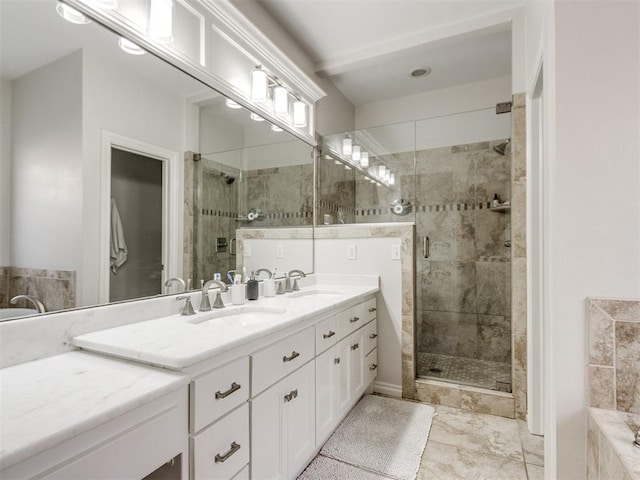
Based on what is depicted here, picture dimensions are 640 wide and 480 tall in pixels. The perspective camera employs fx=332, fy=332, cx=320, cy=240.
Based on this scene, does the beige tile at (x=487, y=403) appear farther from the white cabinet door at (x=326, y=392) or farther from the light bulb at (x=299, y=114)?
the light bulb at (x=299, y=114)

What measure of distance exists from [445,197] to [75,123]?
291cm

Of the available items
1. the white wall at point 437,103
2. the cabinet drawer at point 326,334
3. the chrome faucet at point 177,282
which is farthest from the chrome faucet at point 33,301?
the white wall at point 437,103

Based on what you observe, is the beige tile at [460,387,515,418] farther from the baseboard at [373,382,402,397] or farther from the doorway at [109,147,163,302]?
the doorway at [109,147,163,302]

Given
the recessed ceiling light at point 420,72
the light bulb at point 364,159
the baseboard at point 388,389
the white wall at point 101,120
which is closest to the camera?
the white wall at point 101,120

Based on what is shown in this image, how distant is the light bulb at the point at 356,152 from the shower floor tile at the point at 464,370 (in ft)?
6.56

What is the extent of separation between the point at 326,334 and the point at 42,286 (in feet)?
4.00

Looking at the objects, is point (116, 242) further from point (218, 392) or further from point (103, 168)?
point (218, 392)

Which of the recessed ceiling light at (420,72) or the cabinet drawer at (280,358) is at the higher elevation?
the recessed ceiling light at (420,72)

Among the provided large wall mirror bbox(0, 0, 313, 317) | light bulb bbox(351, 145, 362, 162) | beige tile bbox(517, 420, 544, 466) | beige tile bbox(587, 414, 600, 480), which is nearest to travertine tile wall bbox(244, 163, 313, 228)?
large wall mirror bbox(0, 0, 313, 317)

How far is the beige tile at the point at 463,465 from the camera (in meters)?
1.62

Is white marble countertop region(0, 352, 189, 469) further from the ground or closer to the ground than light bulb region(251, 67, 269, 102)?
closer to the ground

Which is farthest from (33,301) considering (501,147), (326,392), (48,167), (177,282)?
(501,147)

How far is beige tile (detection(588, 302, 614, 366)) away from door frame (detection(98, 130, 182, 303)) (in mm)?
1675

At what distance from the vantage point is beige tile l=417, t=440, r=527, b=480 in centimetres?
162
